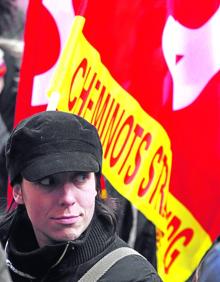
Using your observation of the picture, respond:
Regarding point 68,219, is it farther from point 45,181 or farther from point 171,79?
point 171,79

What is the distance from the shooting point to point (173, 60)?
12.9 ft

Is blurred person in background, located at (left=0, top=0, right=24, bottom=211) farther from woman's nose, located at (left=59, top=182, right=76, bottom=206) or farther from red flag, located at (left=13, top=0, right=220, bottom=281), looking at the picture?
woman's nose, located at (left=59, top=182, right=76, bottom=206)

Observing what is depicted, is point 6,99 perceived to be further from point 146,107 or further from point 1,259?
point 1,259

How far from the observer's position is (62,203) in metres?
2.86

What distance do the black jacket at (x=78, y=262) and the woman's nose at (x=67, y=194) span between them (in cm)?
11

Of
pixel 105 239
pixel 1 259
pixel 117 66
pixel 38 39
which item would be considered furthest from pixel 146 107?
pixel 1 259

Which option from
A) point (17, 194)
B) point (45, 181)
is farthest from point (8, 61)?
point (45, 181)

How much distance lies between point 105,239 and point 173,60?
122 cm

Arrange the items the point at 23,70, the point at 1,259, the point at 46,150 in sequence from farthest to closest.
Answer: the point at 23,70 < the point at 46,150 < the point at 1,259

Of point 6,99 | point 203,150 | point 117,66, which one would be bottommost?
point 6,99

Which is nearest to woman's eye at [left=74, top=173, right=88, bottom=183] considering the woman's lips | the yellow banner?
the woman's lips

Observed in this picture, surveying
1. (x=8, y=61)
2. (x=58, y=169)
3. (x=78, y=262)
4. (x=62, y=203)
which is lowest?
(x=8, y=61)

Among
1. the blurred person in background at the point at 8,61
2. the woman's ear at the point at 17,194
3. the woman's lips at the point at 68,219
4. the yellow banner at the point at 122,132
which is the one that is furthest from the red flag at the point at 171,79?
the blurred person in background at the point at 8,61

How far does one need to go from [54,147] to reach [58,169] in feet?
0.23
